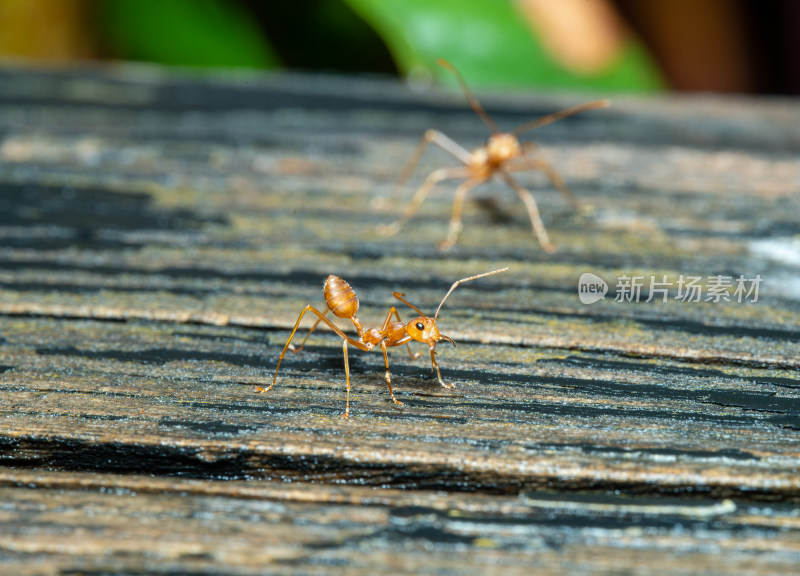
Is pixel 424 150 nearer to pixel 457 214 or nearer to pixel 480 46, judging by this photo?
pixel 457 214

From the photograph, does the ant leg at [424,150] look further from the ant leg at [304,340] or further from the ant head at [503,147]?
the ant leg at [304,340]

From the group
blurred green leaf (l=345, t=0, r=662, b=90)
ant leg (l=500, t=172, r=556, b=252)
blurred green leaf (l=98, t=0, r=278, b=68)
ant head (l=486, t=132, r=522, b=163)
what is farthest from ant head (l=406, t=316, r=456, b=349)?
blurred green leaf (l=98, t=0, r=278, b=68)

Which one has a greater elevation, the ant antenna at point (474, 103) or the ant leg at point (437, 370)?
the ant antenna at point (474, 103)

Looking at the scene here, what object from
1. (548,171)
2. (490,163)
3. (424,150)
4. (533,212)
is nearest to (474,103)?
(490,163)

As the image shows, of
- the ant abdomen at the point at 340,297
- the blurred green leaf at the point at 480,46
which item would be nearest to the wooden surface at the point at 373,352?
the ant abdomen at the point at 340,297

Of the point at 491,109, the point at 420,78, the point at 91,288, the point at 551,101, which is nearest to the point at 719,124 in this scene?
the point at 551,101

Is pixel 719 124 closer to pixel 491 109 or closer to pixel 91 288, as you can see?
pixel 491 109

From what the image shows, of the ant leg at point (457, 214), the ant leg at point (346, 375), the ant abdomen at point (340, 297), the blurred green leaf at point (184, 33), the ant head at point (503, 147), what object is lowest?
the ant leg at point (346, 375)
